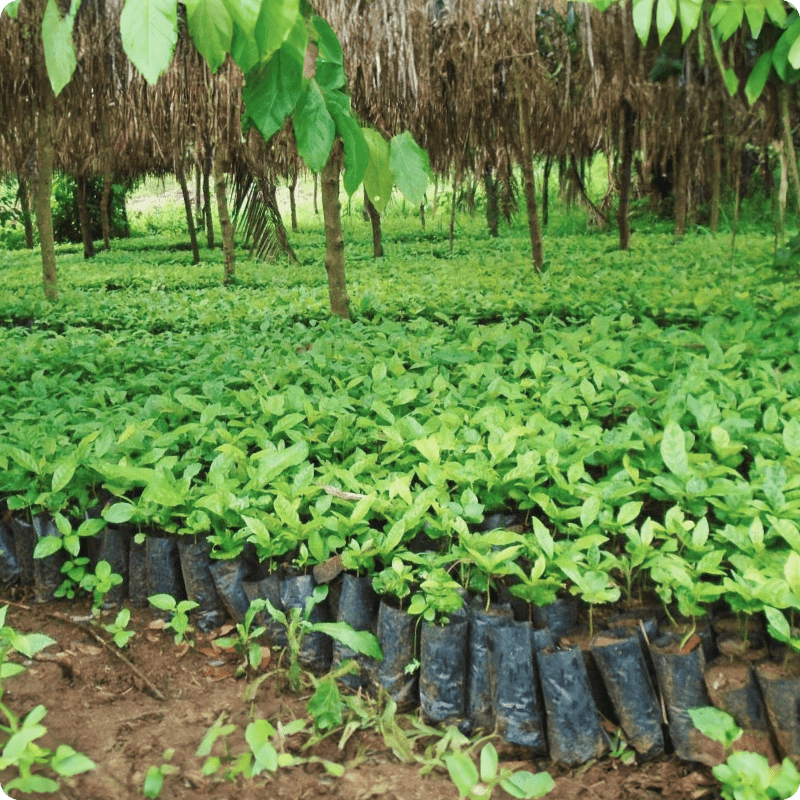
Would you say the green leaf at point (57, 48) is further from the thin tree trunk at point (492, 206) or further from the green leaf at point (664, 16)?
the thin tree trunk at point (492, 206)

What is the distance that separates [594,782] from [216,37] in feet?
4.86

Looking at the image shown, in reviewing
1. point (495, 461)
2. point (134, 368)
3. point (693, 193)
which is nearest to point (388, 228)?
point (693, 193)

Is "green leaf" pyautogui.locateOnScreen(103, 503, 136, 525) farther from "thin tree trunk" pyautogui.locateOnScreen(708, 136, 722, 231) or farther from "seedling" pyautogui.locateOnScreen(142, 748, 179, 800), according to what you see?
"thin tree trunk" pyautogui.locateOnScreen(708, 136, 722, 231)

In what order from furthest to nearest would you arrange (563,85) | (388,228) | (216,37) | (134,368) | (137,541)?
(388,228), (563,85), (134,368), (137,541), (216,37)

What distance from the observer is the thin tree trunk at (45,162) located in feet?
19.8

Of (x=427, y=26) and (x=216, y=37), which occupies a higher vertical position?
(x=427, y=26)

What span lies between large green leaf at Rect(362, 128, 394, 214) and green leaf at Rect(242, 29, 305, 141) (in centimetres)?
16

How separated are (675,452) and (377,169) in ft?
4.10

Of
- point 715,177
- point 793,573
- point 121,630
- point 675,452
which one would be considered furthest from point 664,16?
point 715,177

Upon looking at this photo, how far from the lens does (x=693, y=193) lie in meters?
12.2

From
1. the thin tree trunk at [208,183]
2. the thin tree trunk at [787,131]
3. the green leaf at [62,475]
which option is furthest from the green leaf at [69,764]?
the thin tree trunk at [208,183]

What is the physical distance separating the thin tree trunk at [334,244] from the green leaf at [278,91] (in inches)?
149

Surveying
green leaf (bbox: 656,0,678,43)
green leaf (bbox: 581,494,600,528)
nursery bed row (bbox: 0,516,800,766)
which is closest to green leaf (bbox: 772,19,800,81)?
green leaf (bbox: 656,0,678,43)

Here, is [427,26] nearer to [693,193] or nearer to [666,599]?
[666,599]
